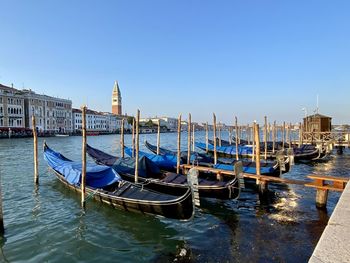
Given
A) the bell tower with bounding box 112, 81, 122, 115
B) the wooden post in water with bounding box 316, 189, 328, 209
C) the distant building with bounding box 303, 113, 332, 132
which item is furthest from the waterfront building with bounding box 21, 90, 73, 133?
the wooden post in water with bounding box 316, 189, 328, 209

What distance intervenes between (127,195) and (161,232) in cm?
166

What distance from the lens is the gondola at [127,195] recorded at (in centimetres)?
668

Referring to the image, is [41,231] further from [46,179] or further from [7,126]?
[7,126]

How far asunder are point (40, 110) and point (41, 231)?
199ft

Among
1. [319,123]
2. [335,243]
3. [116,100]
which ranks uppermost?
[116,100]

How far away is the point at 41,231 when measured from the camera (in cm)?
674

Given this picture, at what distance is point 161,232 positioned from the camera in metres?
6.59

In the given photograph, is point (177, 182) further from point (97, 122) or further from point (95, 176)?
point (97, 122)

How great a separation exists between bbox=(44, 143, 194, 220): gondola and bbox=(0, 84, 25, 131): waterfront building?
49.3 meters

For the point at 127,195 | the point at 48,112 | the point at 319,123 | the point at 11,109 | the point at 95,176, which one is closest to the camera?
the point at 127,195

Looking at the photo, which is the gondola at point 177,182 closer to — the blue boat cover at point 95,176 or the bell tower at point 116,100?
the blue boat cover at point 95,176

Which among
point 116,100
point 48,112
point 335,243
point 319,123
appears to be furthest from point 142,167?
point 116,100

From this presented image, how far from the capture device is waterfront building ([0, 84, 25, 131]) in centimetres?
5275

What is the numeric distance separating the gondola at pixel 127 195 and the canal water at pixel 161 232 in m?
0.27
